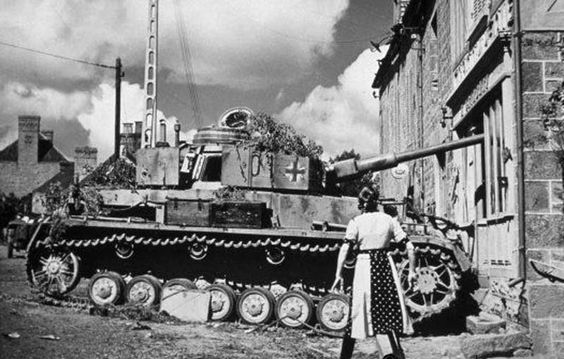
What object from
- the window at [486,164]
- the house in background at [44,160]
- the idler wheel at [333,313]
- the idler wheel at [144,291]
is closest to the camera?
the window at [486,164]

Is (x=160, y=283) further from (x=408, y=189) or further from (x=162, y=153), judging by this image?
(x=408, y=189)

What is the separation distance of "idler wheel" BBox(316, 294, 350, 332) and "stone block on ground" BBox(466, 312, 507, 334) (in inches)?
77.7

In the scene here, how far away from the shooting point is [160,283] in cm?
1130

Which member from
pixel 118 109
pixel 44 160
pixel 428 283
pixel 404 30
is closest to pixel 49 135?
pixel 44 160

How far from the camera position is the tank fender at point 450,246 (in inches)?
384

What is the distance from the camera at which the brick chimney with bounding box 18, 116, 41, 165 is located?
2372cm

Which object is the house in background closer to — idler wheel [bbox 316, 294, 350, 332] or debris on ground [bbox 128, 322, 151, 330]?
debris on ground [bbox 128, 322, 151, 330]

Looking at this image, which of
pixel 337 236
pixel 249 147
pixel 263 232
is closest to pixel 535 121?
pixel 337 236

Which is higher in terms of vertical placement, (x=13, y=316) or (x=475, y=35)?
(x=475, y=35)

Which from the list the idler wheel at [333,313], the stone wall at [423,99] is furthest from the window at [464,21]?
the idler wheel at [333,313]

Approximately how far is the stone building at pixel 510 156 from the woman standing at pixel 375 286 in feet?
6.28

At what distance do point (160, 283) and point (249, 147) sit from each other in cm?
281

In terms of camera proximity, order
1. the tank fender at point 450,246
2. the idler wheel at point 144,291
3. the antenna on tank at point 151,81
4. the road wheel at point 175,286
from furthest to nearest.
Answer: the antenna on tank at point 151,81
the idler wheel at point 144,291
the road wheel at point 175,286
the tank fender at point 450,246

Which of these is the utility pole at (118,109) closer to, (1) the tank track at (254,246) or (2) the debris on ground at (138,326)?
(1) the tank track at (254,246)
